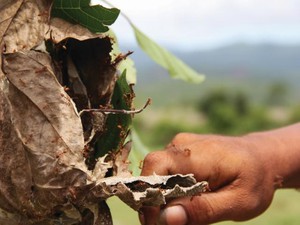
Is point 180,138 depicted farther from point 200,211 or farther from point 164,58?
point 164,58

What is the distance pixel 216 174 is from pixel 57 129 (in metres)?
0.50

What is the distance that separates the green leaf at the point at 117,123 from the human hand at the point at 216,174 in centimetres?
16

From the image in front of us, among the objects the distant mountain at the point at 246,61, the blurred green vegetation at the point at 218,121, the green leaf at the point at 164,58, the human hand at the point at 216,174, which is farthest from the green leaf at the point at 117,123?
the distant mountain at the point at 246,61

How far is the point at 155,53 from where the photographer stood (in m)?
1.65

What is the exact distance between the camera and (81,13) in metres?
1.04

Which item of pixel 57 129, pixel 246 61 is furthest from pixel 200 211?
pixel 246 61

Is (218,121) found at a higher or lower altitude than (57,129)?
lower

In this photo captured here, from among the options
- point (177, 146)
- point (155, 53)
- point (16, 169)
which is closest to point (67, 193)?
point (16, 169)

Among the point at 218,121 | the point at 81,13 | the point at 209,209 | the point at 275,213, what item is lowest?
the point at 218,121

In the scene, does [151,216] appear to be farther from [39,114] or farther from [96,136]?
[39,114]

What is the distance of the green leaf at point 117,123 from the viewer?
104 centimetres

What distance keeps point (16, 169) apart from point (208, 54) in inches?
6091

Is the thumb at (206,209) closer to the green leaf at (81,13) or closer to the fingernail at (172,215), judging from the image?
the fingernail at (172,215)

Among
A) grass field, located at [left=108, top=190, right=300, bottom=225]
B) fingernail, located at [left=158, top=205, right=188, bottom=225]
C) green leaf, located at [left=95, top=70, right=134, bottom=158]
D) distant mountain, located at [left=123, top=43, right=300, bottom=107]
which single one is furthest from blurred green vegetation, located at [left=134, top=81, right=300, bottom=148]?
distant mountain, located at [left=123, top=43, right=300, bottom=107]
